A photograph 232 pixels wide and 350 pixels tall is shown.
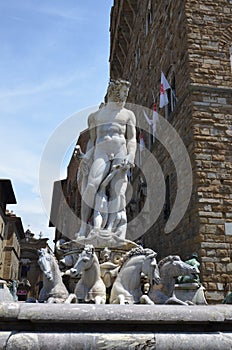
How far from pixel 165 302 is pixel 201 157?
568 cm

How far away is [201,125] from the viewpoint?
9.67 m

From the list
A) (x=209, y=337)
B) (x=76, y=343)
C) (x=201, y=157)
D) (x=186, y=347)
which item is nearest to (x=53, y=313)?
(x=76, y=343)

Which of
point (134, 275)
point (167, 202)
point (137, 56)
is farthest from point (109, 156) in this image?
point (137, 56)

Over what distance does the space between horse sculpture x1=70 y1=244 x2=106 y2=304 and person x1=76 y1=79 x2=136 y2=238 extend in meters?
1.11

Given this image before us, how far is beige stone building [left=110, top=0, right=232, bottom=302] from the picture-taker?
8680 millimetres

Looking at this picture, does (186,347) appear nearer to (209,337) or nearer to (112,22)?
(209,337)

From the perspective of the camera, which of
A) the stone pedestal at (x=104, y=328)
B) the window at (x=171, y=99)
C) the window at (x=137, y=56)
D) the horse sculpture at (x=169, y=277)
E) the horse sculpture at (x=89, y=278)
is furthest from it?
the window at (x=137, y=56)

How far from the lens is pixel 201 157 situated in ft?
30.7

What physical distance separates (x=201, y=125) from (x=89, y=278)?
6.27 m

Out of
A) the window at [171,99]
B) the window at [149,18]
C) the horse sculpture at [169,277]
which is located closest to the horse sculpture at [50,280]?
the horse sculpture at [169,277]

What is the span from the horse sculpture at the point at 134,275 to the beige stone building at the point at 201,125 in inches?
169

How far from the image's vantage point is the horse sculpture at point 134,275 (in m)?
4.31

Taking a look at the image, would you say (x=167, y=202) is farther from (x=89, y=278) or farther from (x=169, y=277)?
(x=89, y=278)

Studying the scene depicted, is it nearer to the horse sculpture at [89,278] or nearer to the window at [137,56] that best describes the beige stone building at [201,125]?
the window at [137,56]
